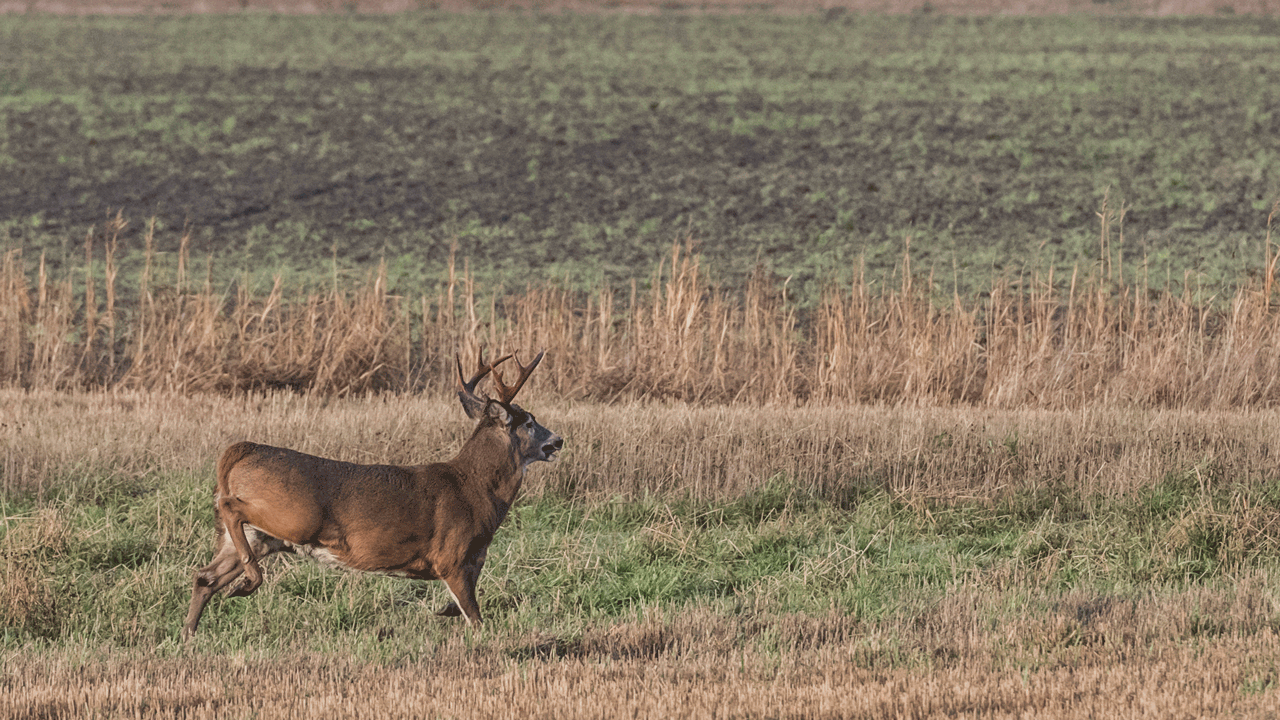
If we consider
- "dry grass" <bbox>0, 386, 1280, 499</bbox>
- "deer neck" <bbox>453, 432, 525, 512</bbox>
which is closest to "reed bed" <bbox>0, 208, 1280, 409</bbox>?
"dry grass" <bbox>0, 386, 1280, 499</bbox>

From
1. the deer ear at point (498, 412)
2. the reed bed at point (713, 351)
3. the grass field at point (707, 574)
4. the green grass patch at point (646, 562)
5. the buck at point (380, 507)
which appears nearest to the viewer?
the grass field at point (707, 574)

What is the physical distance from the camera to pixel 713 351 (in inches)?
581

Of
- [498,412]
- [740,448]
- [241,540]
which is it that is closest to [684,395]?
[740,448]

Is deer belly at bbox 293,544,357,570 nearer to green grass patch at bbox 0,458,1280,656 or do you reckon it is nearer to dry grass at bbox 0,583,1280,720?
dry grass at bbox 0,583,1280,720

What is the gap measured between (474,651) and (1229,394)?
10114 millimetres

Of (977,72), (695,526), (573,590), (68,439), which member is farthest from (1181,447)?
(977,72)

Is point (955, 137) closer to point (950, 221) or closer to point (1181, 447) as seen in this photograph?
point (950, 221)

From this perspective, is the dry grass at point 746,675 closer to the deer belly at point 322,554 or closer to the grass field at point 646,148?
the deer belly at point 322,554

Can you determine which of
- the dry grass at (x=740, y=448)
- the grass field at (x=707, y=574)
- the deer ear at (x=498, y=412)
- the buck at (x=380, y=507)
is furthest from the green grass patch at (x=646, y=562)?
the deer ear at (x=498, y=412)

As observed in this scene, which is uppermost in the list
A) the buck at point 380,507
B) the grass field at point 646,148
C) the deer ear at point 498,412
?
the deer ear at point 498,412

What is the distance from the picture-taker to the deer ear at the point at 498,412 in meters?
6.35

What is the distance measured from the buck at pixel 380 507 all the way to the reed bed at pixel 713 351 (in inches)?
300

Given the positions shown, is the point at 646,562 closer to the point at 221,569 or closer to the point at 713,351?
the point at 221,569

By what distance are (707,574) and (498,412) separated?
8.24 ft
